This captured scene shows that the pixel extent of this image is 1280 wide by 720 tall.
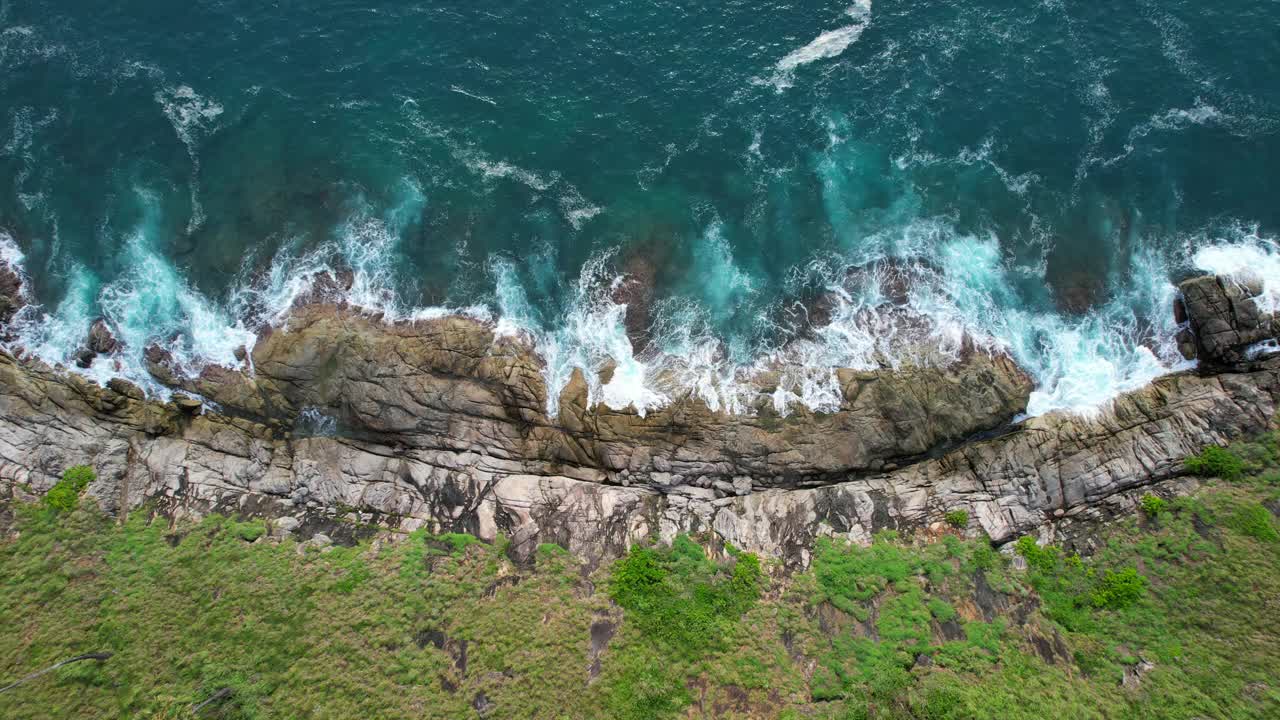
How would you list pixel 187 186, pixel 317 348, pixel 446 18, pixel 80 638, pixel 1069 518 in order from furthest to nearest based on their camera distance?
pixel 446 18 → pixel 187 186 → pixel 317 348 → pixel 1069 518 → pixel 80 638

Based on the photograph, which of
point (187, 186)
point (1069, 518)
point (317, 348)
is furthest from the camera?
point (187, 186)

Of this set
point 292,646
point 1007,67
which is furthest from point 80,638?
point 1007,67

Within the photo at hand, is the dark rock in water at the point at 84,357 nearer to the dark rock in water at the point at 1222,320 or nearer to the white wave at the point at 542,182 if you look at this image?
the white wave at the point at 542,182

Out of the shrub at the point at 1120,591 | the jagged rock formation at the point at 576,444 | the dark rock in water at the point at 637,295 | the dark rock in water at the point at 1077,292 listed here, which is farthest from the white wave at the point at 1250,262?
the dark rock in water at the point at 637,295

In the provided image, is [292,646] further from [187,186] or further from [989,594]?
[989,594]

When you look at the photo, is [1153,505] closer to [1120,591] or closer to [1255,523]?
[1255,523]

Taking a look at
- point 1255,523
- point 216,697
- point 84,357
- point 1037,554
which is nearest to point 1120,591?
point 1037,554

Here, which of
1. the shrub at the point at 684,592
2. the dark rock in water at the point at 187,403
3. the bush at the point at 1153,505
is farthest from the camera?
the dark rock in water at the point at 187,403
